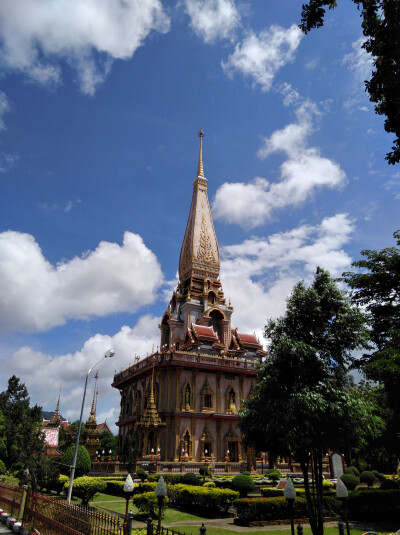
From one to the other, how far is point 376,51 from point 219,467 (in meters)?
34.8

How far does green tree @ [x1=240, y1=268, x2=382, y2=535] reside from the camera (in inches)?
542

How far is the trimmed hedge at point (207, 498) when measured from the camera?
1911 cm

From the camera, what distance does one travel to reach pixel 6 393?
45656mm

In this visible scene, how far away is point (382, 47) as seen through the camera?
9469 millimetres

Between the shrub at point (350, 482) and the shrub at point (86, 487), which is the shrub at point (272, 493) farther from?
the shrub at point (86, 487)

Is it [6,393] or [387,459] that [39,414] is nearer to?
[6,393]

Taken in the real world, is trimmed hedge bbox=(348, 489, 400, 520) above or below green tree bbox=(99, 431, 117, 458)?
below

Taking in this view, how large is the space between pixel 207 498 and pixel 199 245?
37.4 meters

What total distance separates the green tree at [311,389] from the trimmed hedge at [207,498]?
209 inches

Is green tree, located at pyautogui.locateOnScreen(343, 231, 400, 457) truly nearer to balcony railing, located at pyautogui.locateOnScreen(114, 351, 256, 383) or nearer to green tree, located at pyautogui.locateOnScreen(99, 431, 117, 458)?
balcony railing, located at pyautogui.locateOnScreen(114, 351, 256, 383)

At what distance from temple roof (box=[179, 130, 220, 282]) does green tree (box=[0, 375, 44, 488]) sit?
2380 cm

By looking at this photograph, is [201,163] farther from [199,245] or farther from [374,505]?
[374,505]

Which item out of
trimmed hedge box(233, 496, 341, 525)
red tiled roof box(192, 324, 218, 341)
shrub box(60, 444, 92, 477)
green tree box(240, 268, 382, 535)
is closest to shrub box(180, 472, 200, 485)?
shrub box(60, 444, 92, 477)

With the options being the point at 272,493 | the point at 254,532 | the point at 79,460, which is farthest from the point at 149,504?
the point at 79,460
